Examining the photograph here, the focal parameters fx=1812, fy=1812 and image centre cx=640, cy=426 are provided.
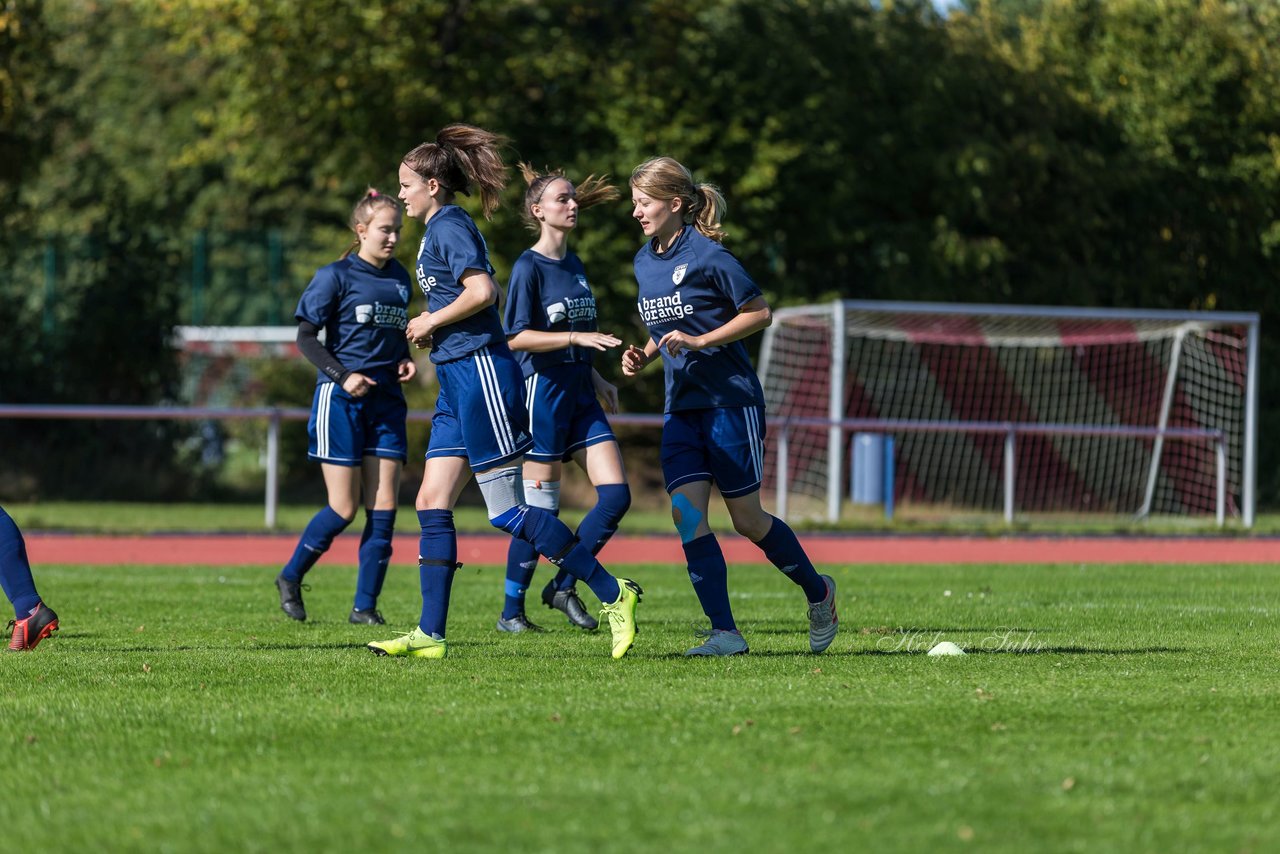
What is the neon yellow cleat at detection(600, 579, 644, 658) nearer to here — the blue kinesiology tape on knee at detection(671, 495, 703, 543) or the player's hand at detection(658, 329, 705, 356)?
the blue kinesiology tape on knee at detection(671, 495, 703, 543)

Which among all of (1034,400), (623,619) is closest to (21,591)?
(623,619)

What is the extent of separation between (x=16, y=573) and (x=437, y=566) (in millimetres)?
1671

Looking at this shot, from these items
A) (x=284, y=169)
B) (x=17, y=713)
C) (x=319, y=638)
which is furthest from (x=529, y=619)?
(x=284, y=169)

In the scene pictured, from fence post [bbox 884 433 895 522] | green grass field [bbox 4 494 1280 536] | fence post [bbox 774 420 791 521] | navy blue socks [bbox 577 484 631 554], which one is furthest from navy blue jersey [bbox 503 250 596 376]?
fence post [bbox 884 433 895 522]

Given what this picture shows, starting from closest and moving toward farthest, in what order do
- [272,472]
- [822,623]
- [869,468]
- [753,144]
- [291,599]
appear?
[822,623] < [291,599] < [272,472] < [869,468] < [753,144]

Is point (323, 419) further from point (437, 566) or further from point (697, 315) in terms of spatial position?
point (697, 315)

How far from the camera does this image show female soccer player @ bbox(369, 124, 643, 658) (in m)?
7.04

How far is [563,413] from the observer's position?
8297 mm

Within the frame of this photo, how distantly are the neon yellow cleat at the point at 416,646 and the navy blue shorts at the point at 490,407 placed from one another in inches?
28.0

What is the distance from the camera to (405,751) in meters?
4.94

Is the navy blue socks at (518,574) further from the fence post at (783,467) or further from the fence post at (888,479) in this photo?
the fence post at (888,479)

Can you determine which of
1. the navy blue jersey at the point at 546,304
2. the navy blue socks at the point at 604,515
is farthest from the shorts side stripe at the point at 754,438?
the navy blue jersey at the point at 546,304

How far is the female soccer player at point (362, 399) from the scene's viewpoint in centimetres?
896

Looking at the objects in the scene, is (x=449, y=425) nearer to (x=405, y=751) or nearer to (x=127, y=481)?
(x=405, y=751)
